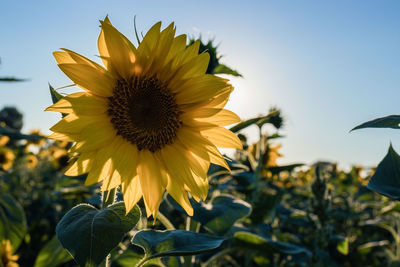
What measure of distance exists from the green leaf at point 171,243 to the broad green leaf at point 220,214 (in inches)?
7.4

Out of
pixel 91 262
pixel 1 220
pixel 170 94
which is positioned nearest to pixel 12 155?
pixel 1 220

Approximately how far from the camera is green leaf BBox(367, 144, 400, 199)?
0.98 metres

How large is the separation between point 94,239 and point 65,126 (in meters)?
0.42

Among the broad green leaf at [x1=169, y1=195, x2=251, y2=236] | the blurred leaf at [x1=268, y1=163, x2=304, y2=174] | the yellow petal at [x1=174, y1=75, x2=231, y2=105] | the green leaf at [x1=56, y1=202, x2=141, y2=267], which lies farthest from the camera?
the blurred leaf at [x1=268, y1=163, x2=304, y2=174]

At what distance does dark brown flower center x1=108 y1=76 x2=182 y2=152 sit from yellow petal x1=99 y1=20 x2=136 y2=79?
9 cm

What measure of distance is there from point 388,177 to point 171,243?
76 cm

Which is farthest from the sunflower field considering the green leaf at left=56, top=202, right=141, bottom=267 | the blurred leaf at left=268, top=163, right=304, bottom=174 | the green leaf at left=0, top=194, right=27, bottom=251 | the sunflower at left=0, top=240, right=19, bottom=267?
the sunflower at left=0, top=240, right=19, bottom=267

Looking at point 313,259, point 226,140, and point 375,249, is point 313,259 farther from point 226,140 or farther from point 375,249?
A: point 375,249

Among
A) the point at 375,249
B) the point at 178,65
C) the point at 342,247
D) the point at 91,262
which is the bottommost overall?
the point at 375,249

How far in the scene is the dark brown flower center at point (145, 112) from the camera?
1.32m

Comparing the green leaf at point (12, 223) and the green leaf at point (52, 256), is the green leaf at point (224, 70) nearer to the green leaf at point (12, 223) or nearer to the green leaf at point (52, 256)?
the green leaf at point (52, 256)

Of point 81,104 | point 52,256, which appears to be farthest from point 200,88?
point 52,256

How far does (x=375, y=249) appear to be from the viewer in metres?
4.68

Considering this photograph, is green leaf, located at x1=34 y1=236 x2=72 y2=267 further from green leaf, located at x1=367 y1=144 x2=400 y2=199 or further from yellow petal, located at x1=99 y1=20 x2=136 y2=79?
green leaf, located at x1=367 y1=144 x2=400 y2=199
